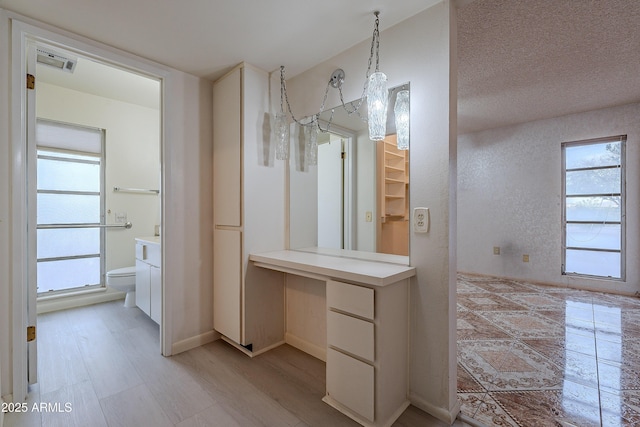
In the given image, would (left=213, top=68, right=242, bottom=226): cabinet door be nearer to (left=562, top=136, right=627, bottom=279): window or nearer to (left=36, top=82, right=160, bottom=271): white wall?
(left=36, top=82, right=160, bottom=271): white wall

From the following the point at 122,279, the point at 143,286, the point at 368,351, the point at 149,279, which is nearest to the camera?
the point at 368,351

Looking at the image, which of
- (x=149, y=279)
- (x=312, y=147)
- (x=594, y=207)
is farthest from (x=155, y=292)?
(x=594, y=207)

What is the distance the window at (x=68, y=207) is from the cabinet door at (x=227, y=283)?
2.07 m

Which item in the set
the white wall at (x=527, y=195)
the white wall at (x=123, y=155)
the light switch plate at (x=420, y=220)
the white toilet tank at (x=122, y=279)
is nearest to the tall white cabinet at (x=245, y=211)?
the light switch plate at (x=420, y=220)

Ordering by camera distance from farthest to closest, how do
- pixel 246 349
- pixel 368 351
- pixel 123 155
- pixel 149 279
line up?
1. pixel 123 155
2. pixel 149 279
3. pixel 246 349
4. pixel 368 351

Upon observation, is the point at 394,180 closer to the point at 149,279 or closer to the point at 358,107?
the point at 358,107

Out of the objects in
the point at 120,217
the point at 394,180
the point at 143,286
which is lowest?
the point at 143,286

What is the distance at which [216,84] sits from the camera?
2426 mm

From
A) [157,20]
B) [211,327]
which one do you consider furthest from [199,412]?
[157,20]

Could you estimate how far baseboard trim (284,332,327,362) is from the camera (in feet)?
6.93

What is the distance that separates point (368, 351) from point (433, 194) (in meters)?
0.88

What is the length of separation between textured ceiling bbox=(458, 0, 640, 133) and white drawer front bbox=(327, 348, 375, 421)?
7.85ft

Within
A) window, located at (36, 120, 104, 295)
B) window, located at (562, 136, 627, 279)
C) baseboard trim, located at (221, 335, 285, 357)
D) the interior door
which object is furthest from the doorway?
window, located at (562, 136, 627, 279)

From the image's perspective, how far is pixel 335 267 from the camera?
5.31 ft
